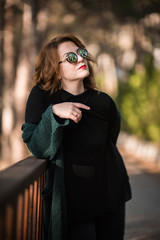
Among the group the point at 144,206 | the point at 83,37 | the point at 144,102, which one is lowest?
the point at 144,206

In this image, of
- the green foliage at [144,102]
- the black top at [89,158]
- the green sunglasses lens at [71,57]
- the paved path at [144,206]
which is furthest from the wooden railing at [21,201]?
the green foliage at [144,102]

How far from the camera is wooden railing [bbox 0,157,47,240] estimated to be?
1446mm

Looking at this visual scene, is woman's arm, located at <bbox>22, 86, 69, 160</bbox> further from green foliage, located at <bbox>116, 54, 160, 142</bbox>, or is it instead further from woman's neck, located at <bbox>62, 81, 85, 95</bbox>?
green foliage, located at <bbox>116, 54, 160, 142</bbox>

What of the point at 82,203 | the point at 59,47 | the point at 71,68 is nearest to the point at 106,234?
the point at 82,203

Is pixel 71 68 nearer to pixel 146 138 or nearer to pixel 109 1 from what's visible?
pixel 109 1

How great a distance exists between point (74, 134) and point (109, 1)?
10.7 metres

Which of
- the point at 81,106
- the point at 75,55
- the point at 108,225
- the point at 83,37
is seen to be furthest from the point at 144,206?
the point at 83,37

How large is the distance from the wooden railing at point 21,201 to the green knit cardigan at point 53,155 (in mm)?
69

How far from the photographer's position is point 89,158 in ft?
7.80

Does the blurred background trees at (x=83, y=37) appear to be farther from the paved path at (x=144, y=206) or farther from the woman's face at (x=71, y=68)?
the woman's face at (x=71, y=68)

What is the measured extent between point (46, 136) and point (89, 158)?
0.36 meters

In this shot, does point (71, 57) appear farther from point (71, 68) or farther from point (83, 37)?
point (83, 37)

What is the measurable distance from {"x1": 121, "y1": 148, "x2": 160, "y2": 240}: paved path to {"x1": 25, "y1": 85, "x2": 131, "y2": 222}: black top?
2.14 m

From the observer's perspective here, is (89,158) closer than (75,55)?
Yes
